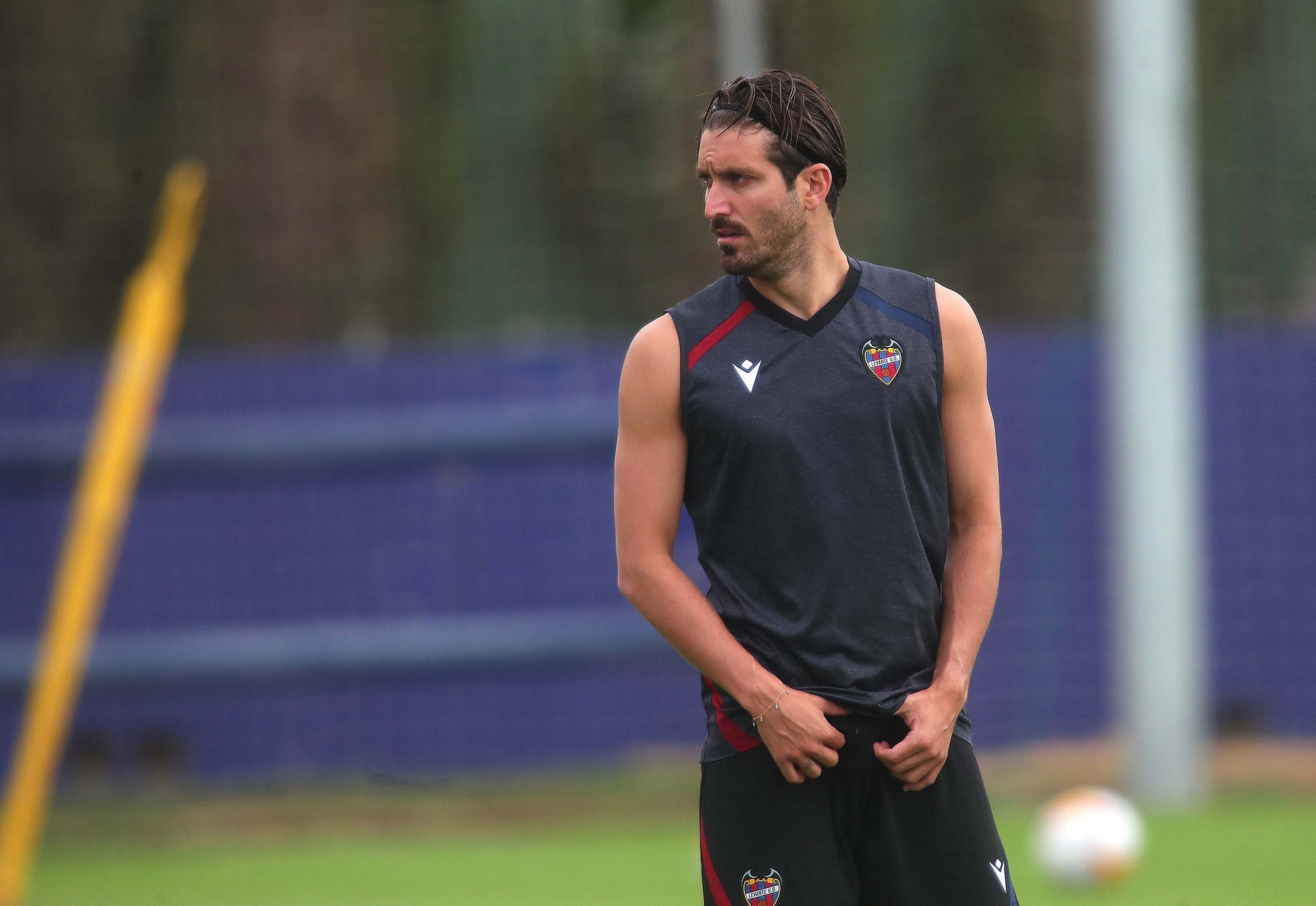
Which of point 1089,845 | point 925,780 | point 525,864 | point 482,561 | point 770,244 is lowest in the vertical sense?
point 925,780

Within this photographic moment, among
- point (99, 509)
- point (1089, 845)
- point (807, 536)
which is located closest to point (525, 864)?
point (99, 509)

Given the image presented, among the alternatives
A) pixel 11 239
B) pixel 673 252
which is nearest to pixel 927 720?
pixel 673 252

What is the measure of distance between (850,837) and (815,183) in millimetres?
1204

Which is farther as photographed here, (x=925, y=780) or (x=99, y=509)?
(x=99, y=509)

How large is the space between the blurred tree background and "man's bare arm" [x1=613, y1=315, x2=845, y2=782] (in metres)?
8.24

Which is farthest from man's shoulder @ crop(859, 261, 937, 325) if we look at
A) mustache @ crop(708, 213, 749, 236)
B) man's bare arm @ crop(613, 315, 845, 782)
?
man's bare arm @ crop(613, 315, 845, 782)

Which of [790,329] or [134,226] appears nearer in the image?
[790,329]

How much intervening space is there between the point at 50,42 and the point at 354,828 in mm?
5360

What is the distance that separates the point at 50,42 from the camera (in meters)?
11.4

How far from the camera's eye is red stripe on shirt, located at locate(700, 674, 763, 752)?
3.29m

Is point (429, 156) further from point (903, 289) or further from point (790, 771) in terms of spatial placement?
point (790, 771)

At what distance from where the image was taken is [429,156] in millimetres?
11703

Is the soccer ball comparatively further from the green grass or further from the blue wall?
the blue wall

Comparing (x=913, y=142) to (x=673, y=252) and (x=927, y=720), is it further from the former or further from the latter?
(x=927, y=720)
